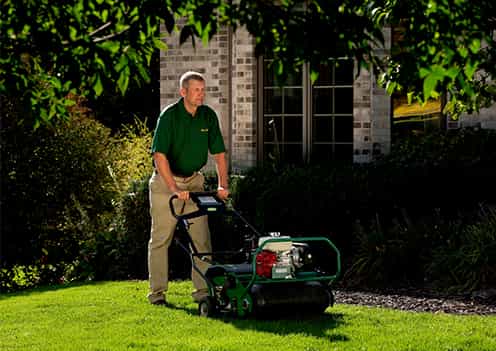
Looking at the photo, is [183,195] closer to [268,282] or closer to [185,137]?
[185,137]

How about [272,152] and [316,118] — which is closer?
[316,118]

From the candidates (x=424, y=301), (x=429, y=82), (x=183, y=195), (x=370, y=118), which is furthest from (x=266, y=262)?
(x=370, y=118)

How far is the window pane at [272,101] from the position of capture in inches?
551

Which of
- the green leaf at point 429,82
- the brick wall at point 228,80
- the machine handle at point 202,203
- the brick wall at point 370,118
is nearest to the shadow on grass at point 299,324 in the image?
the machine handle at point 202,203

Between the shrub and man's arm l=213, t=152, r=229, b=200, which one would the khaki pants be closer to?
man's arm l=213, t=152, r=229, b=200

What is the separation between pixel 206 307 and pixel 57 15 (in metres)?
3.62

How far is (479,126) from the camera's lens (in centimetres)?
1270

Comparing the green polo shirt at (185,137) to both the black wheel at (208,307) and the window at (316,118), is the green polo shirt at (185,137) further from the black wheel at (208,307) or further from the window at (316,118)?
the window at (316,118)

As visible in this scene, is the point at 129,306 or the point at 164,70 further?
the point at 164,70

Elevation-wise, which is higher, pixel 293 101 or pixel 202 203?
pixel 293 101

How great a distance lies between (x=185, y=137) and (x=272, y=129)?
5.30 meters

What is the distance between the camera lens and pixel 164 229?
9047 mm

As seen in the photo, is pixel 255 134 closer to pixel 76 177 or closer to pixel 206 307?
pixel 76 177

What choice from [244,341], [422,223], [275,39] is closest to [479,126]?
[422,223]
